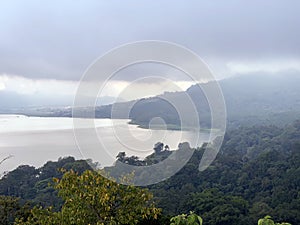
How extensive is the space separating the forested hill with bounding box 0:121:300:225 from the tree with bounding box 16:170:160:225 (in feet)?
23.1

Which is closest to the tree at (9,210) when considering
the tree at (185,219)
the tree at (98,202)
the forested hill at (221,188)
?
the tree at (98,202)

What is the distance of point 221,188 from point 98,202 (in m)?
19.1

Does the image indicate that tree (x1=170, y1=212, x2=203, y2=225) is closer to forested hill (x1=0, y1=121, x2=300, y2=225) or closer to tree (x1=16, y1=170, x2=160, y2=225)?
tree (x1=16, y1=170, x2=160, y2=225)

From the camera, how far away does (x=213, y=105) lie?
606 cm

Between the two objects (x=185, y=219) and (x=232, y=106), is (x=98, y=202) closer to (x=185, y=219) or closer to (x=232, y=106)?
(x=185, y=219)

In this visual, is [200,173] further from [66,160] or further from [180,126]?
[180,126]

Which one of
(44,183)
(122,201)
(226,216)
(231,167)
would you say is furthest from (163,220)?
(231,167)

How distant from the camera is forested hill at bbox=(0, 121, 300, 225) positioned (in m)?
16.2

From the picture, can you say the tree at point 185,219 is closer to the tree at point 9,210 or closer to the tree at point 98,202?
the tree at point 98,202

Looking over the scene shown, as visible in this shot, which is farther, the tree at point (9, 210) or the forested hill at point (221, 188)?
the forested hill at point (221, 188)

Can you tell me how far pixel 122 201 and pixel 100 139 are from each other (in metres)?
0.82

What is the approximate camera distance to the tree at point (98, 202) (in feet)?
15.8

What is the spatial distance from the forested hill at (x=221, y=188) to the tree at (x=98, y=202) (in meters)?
7.03

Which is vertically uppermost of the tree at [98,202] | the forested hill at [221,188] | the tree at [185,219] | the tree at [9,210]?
the tree at [185,219]
